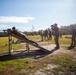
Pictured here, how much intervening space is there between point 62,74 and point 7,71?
3.50 meters

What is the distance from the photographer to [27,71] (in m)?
10.6

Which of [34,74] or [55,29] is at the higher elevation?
[55,29]

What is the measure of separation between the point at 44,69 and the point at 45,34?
33.5m

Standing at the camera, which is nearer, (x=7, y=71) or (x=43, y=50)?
(x=7, y=71)

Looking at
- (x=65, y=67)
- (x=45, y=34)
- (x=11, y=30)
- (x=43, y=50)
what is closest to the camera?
(x=65, y=67)

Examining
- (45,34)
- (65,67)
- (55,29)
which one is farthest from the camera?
(45,34)

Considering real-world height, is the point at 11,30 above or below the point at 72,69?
above

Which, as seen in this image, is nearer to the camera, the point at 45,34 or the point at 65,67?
the point at 65,67

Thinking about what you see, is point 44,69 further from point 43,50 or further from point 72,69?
point 43,50

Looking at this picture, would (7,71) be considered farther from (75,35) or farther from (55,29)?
(75,35)

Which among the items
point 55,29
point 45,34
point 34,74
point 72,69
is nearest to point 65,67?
point 72,69

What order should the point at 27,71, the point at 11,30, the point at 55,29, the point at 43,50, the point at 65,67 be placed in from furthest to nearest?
the point at 55,29 → the point at 43,50 → the point at 11,30 → the point at 65,67 → the point at 27,71

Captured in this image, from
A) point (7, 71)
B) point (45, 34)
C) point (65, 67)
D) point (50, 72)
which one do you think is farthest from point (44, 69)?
point (45, 34)

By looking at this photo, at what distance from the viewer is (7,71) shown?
10.8 metres
